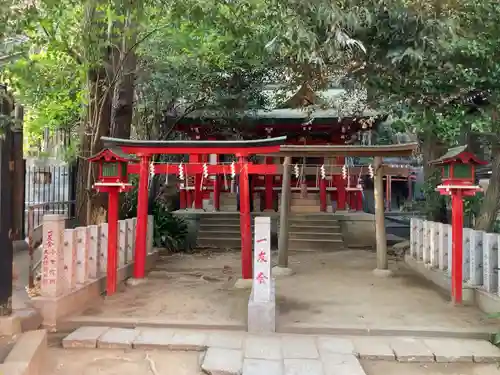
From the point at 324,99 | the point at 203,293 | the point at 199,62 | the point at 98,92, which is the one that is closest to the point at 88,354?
the point at 203,293

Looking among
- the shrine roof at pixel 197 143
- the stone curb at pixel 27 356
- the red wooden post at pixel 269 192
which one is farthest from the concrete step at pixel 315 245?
the stone curb at pixel 27 356

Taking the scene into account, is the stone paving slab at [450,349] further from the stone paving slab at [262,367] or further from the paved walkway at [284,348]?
the stone paving slab at [262,367]

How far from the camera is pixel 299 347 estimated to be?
559 centimetres

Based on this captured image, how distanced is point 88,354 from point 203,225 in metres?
10.7

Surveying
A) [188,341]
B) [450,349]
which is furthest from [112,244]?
[450,349]

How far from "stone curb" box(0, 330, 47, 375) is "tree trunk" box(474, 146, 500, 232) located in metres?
7.91

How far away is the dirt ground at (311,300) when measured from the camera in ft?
21.8

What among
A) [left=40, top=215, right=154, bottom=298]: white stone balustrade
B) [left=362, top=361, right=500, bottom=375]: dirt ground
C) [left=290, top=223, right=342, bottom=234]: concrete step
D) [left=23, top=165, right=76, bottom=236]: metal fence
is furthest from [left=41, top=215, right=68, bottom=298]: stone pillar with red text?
[left=290, top=223, right=342, bottom=234]: concrete step

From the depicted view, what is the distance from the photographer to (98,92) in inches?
378

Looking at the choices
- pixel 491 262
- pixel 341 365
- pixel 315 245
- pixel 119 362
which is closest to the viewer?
pixel 341 365

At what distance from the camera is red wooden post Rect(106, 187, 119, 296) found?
8.01m

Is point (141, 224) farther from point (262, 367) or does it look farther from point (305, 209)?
point (305, 209)

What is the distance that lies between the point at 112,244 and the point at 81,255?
2.81 feet

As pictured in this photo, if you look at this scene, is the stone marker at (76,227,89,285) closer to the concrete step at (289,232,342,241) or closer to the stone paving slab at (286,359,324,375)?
the stone paving slab at (286,359,324,375)
